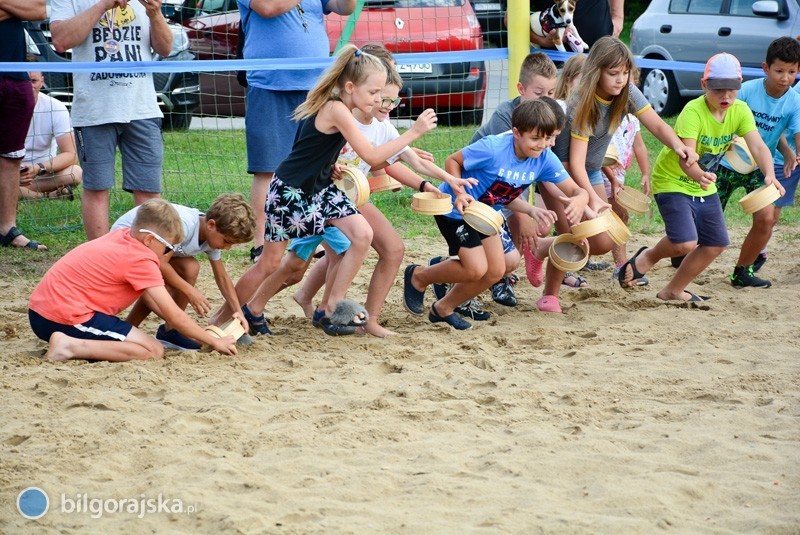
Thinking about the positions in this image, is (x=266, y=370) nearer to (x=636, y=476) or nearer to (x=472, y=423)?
(x=472, y=423)

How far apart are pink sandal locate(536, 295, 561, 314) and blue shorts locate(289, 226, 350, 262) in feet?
4.33

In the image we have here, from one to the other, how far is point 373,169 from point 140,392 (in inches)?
68.8

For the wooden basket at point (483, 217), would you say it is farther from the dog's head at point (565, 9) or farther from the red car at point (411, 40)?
the red car at point (411, 40)

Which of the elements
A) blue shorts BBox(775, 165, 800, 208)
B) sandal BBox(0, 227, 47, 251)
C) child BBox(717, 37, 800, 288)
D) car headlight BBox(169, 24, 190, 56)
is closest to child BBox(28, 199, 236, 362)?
sandal BBox(0, 227, 47, 251)

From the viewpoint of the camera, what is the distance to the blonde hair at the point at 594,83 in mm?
5613

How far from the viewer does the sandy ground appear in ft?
10.0

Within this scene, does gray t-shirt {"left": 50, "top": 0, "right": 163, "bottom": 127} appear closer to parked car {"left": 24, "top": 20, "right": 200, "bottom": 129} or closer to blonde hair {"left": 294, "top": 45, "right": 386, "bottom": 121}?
blonde hair {"left": 294, "top": 45, "right": 386, "bottom": 121}

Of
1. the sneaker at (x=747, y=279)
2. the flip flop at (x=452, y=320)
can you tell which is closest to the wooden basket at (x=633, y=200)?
the sneaker at (x=747, y=279)

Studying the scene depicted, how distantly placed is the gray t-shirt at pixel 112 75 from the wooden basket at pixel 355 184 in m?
1.67

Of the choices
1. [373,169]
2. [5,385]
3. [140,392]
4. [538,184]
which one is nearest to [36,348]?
[5,385]

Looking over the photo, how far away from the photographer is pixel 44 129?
8398 mm

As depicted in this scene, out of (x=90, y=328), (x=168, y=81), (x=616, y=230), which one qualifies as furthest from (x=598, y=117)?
(x=168, y=81)

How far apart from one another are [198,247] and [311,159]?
0.71m

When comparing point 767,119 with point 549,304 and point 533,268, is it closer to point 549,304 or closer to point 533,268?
point 533,268
